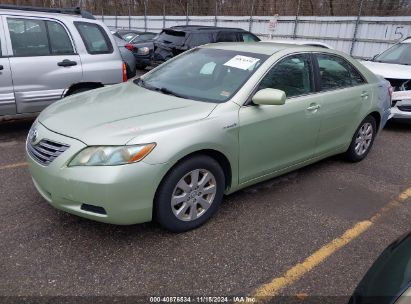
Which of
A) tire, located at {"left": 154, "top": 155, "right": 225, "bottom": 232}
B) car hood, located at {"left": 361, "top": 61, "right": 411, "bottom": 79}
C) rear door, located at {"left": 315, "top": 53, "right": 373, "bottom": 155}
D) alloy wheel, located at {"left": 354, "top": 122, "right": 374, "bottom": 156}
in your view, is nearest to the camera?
tire, located at {"left": 154, "top": 155, "right": 225, "bottom": 232}

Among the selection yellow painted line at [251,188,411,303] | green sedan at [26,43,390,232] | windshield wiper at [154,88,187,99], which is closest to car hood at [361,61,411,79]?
green sedan at [26,43,390,232]

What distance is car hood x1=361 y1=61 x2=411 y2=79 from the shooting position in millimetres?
6879

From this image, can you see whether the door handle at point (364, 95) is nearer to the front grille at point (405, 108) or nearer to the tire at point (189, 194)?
the tire at point (189, 194)

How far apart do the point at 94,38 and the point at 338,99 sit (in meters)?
3.55

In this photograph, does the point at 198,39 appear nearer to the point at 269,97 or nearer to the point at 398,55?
the point at 398,55

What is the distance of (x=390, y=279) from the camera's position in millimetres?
1768

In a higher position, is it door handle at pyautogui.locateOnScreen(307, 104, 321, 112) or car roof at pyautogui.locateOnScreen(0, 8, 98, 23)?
car roof at pyautogui.locateOnScreen(0, 8, 98, 23)

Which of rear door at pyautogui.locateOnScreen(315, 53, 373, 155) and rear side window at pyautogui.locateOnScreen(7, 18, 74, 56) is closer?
rear door at pyautogui.locateOnScreen(315, 53, 373, 155)

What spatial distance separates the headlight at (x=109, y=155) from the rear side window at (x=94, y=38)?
320 centimetres

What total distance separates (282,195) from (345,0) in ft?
41.3

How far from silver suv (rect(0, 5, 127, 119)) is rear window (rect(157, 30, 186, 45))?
4.96 metres

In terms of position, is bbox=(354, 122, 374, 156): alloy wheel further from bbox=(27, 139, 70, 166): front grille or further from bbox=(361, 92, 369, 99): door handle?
bbox=(27, 139, 70, 166): front grille

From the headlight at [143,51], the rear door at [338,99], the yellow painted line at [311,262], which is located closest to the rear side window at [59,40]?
the rear door at [338,99]

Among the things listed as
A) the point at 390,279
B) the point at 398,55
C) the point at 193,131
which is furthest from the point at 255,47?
the point at 398,55
